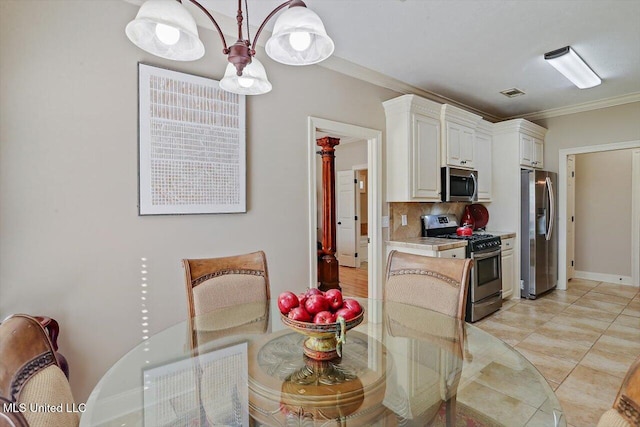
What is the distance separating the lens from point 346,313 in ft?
3.87

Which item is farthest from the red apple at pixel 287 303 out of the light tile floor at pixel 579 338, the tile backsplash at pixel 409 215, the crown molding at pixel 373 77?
the tile backsplash at pixel 409 215

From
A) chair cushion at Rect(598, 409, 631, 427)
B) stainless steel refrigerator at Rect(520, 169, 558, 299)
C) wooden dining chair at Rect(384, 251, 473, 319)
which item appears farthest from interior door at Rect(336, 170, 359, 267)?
chair cushion at Rect(598, 409, 631, 427)

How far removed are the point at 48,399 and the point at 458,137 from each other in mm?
4079

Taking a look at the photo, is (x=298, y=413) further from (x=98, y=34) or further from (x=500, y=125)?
(x=500, y=125)

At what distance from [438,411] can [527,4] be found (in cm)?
257

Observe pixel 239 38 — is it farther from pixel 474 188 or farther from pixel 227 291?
pixel 474 188

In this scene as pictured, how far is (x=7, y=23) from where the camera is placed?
1.67m

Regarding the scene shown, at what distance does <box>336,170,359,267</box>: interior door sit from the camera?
677cm

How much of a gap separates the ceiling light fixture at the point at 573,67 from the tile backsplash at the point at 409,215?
186cm

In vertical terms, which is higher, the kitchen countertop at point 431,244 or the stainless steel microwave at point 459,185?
the stainless steel microwave at point 459,185

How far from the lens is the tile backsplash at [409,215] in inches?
144

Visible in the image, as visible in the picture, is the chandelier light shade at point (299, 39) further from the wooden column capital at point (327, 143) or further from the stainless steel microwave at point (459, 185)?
the wooden column capital at point (327, 143)

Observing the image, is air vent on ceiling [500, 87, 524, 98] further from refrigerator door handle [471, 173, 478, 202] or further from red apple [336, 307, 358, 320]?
red apple [336, 307, 358, 320]

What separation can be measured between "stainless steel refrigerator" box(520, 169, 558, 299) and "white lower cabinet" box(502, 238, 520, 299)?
15 centimetres
